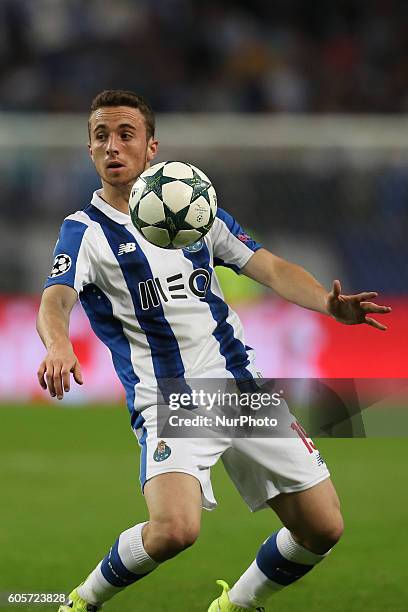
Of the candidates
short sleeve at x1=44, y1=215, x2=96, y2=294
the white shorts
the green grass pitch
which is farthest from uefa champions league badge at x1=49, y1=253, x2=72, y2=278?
the green grass pitch

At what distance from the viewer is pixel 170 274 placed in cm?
511

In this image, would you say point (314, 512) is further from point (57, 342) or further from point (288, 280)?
point (57, 342)

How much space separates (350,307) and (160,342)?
83 cm

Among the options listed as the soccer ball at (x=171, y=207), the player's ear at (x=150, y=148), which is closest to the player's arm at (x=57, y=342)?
the soccer ball at (x=171, y=207)

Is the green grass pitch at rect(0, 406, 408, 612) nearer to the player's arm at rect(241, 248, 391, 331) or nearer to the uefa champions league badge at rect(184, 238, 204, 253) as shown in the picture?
the player's arm at rect(241, 248, 391, 331)

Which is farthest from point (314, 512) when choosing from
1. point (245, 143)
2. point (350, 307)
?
point (245, 143)

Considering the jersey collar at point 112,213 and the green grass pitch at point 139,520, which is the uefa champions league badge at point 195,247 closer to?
the jersey collar at point 112,213

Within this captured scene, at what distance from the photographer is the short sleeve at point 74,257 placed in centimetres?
489

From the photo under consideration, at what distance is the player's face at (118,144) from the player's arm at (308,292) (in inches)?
28.9

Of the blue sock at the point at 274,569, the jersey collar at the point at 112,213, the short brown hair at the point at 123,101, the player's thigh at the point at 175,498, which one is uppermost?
the short brown hair at the point at 123,101

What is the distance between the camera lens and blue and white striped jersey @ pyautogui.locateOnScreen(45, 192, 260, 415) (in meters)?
5.04

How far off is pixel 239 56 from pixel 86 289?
13932 millimetres

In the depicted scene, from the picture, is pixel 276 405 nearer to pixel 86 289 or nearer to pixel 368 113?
pixel 86 289

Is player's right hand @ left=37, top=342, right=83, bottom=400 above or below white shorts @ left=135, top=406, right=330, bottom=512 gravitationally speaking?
above
